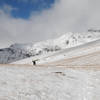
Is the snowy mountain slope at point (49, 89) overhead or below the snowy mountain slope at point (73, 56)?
below

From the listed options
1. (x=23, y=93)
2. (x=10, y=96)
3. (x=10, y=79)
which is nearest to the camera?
(x=10, y=96)

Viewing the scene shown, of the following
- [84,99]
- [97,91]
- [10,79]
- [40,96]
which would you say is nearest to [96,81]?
[97,91]

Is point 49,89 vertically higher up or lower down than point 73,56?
lower down

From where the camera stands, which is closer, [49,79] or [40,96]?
[40,96]

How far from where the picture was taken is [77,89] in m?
10.5

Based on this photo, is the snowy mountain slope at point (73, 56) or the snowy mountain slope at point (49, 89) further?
the snowy mountain slope at point (73, 56)

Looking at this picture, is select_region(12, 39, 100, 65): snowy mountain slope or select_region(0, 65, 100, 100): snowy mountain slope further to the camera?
select_region(12, 39, 100, 65): snowy mountain slope

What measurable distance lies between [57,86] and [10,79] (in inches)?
122

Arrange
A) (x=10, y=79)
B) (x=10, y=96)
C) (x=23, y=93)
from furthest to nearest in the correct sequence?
(x=10, y=79) < (x=23, y=93) < (x=10, y=96)

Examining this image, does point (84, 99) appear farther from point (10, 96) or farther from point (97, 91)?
point (10, 96)

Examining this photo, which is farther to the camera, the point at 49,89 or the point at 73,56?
the point at 73,56

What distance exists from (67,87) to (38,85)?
1.82m

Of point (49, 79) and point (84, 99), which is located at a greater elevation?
point (49, 79)

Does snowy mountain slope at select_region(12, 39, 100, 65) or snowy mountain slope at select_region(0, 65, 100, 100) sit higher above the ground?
snowy mountain slope at select_region(12, 39, 100, 65)
